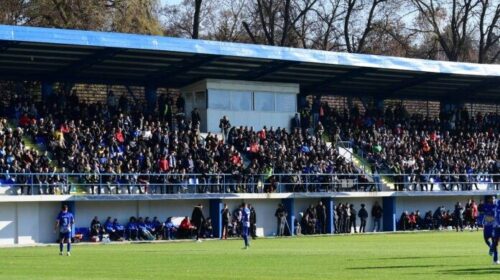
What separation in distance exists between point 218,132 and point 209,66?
3.48m

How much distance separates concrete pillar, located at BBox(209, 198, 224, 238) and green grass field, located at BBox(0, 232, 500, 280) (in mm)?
10865

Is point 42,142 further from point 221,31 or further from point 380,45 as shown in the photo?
point 380,45

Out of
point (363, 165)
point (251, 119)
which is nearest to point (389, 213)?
point (363, 165)

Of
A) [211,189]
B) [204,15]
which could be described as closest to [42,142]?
[211,189]

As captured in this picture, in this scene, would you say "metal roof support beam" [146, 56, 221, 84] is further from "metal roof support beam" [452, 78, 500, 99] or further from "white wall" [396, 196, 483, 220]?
"metal roof support beam" [452, 78, 500, 99]

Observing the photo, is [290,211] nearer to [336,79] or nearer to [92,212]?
[92,212]

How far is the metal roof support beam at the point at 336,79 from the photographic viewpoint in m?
64.4

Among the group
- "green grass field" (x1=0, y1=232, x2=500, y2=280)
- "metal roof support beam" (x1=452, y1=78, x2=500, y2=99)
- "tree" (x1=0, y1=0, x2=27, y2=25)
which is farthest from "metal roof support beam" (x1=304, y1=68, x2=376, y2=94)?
"green grass field" (x1=0, y1=232, x2=500, y2=280)

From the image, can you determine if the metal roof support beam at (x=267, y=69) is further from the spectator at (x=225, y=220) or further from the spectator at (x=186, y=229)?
the spectator at (x=186, y=229)

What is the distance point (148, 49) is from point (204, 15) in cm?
2426

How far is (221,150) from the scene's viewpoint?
56.4 metres

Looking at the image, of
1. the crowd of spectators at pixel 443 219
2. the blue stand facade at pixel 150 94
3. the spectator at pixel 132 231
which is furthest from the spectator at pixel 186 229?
the crowd of spectators at pixel 443 219

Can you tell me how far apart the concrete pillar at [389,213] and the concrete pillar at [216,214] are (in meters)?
10.6

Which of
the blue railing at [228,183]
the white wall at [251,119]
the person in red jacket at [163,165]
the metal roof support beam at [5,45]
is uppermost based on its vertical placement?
the metal roof support beam at [5,45]
